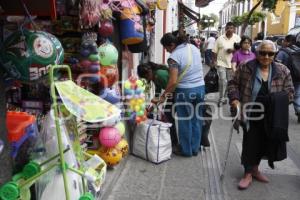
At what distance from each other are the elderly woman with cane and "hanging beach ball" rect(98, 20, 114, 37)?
1555 millimetres

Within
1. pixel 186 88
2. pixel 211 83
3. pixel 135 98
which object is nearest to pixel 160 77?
pixel 186 88

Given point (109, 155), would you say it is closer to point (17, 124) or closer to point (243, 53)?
point (17, 124)

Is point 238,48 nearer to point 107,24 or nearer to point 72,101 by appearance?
point 107,24

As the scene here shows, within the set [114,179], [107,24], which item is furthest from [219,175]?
[107,24]

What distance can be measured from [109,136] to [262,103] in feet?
5.79

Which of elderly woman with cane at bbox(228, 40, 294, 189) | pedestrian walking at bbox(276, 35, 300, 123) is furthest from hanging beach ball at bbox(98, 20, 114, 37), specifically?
pedestrian walking at bbox(276, 35, 300, 123)

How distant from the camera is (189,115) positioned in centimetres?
525

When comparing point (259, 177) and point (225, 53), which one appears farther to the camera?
point (225, 53)

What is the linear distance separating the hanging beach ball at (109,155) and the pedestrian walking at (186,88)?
3.66 ft

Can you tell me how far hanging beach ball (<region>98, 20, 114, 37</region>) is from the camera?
4227 millimetres

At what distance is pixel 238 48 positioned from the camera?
843cm

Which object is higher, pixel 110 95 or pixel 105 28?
pixel 105 28

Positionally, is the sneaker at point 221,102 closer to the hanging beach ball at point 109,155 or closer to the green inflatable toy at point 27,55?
the hanging beach ball at point 109,155

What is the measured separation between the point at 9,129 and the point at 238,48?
21.4 feet
